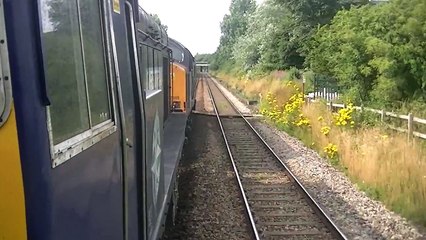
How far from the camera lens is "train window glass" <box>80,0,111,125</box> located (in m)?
2.47

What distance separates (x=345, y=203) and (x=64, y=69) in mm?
8456

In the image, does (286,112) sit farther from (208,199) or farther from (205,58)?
(205,58)

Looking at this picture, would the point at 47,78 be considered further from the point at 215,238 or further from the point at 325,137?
the point at 325,137

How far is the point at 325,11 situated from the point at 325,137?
2386cm

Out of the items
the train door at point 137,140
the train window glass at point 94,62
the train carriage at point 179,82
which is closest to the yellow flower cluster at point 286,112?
the train carriage at point 179,82

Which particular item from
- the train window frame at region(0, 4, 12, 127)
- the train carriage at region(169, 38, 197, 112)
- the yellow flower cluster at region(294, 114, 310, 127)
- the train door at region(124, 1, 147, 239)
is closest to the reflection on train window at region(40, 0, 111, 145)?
the train window frame at region(0, 4, 12, 127)

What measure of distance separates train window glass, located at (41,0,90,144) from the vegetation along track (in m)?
5.76

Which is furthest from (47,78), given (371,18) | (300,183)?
(371,18)

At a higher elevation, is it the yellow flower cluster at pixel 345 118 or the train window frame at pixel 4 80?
the train window frame at pixel 4 80

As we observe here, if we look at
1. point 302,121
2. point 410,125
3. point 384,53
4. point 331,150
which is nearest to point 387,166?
point 410,125

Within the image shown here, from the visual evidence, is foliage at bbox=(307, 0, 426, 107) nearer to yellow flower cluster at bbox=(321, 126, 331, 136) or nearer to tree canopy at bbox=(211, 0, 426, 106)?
tree canopy at bbox=(211, 0, 426, 106)

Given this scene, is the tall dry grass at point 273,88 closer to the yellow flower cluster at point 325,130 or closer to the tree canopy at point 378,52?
the tree canopy at point 378,52

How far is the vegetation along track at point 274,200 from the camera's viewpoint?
8.16 m

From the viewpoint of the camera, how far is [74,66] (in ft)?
7.31
